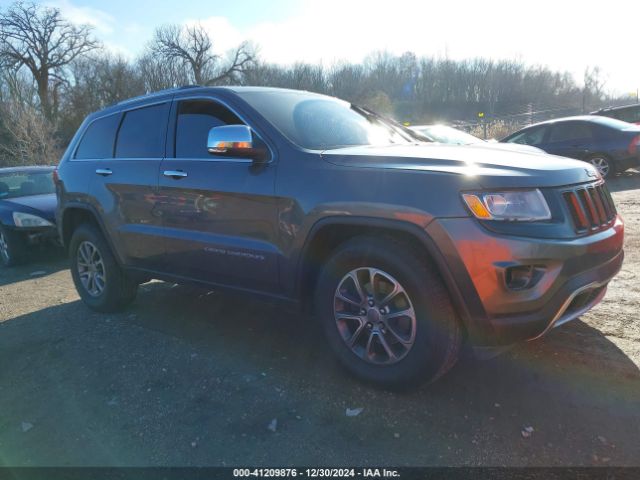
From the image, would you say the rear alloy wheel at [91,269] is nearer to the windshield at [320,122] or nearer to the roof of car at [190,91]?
the roof of car at [190,91]

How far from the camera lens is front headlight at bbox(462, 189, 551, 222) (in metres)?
2.52

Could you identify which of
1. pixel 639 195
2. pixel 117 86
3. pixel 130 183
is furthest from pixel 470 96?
pixel 130 183

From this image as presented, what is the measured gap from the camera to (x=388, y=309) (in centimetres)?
292

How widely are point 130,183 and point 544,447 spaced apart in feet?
11.7

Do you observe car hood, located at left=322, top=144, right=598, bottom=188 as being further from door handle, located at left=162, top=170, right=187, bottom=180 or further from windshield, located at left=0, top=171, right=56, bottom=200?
windshield, located at left=0, top=171, right=56, bottom=200

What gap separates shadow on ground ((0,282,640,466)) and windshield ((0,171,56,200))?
16.0 ft

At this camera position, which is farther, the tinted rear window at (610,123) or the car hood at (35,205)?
the tinted rear window at (610,123)

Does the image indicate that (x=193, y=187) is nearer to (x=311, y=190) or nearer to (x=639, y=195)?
(x=311, y=190)

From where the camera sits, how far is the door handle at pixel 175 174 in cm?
380

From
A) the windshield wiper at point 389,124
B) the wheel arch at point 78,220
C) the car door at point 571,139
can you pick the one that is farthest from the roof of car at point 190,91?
the car door at point 571,139

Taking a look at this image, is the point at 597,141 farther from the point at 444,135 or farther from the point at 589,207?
the point at 589,207

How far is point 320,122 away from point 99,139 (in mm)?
2446

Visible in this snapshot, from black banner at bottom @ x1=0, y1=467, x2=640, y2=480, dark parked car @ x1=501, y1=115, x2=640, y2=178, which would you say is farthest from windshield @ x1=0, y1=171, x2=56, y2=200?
dark parked car @ x1=501, y1=115, x2=640, y2=178

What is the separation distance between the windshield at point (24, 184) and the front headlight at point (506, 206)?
7.83 metres
